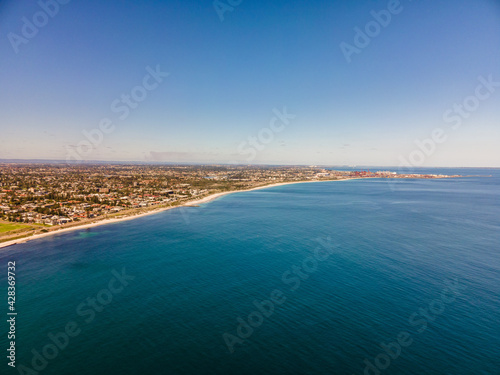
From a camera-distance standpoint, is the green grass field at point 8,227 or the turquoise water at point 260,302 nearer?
the turquoise water at point 260,302

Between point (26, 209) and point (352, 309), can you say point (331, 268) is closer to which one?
point (352, 309)

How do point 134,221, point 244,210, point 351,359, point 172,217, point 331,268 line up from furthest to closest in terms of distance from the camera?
1. point 244,210
2. point 172,217
3. point 134,221
4. point 331,268
5. point 351,359

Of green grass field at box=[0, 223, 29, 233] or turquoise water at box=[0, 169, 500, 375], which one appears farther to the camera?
green grass field at box=[0, 223, 29, 233]

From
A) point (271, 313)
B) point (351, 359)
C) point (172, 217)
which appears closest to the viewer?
point (351, 359)

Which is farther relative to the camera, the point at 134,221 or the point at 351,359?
the point at 134,221

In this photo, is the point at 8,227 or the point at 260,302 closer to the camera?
the point at 260,302

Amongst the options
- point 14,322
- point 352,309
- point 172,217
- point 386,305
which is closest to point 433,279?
point 386,305

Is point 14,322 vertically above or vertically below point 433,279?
below

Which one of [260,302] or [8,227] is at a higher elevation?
[260,302]
